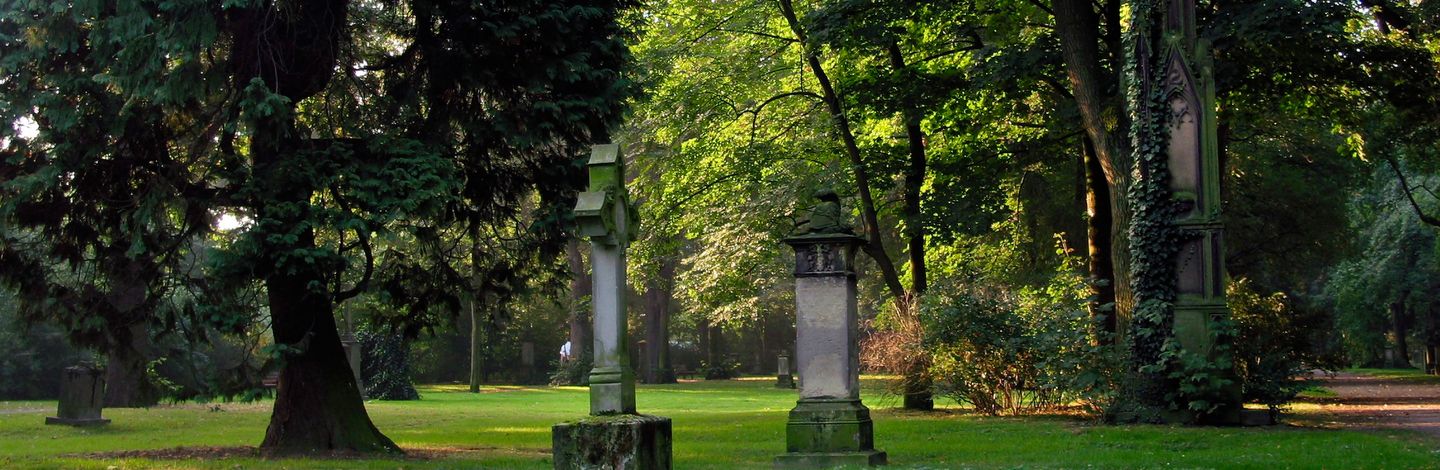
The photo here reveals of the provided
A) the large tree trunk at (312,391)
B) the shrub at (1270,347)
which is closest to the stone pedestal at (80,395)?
the large tree trunk at (312,391)

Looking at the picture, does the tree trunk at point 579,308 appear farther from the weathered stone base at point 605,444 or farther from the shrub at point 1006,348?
the weathered stone base at point 605,444

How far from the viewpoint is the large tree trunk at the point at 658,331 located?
1928 inches

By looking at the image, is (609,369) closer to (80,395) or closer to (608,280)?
(608,280)

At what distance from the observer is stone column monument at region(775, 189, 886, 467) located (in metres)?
14.4

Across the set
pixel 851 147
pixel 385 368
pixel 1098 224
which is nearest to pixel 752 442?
pixel 851 147

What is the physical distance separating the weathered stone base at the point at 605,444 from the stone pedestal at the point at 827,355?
155 inches

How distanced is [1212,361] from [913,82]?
7.39 metres

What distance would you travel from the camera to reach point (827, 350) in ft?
47.7

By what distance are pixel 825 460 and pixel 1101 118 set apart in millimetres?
8621

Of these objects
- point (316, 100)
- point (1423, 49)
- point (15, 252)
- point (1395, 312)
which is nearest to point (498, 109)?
point (316, 100)

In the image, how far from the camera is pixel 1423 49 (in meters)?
20.5

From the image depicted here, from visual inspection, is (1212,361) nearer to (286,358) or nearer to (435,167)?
(435,167)

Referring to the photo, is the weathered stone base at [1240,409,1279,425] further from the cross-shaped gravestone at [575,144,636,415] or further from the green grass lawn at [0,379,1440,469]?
the cross-shaped gravestone at [575,144,636,415]

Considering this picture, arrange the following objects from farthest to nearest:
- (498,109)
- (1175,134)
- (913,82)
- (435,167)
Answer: (913,82), (1175,134), (498,109), (435,167)
